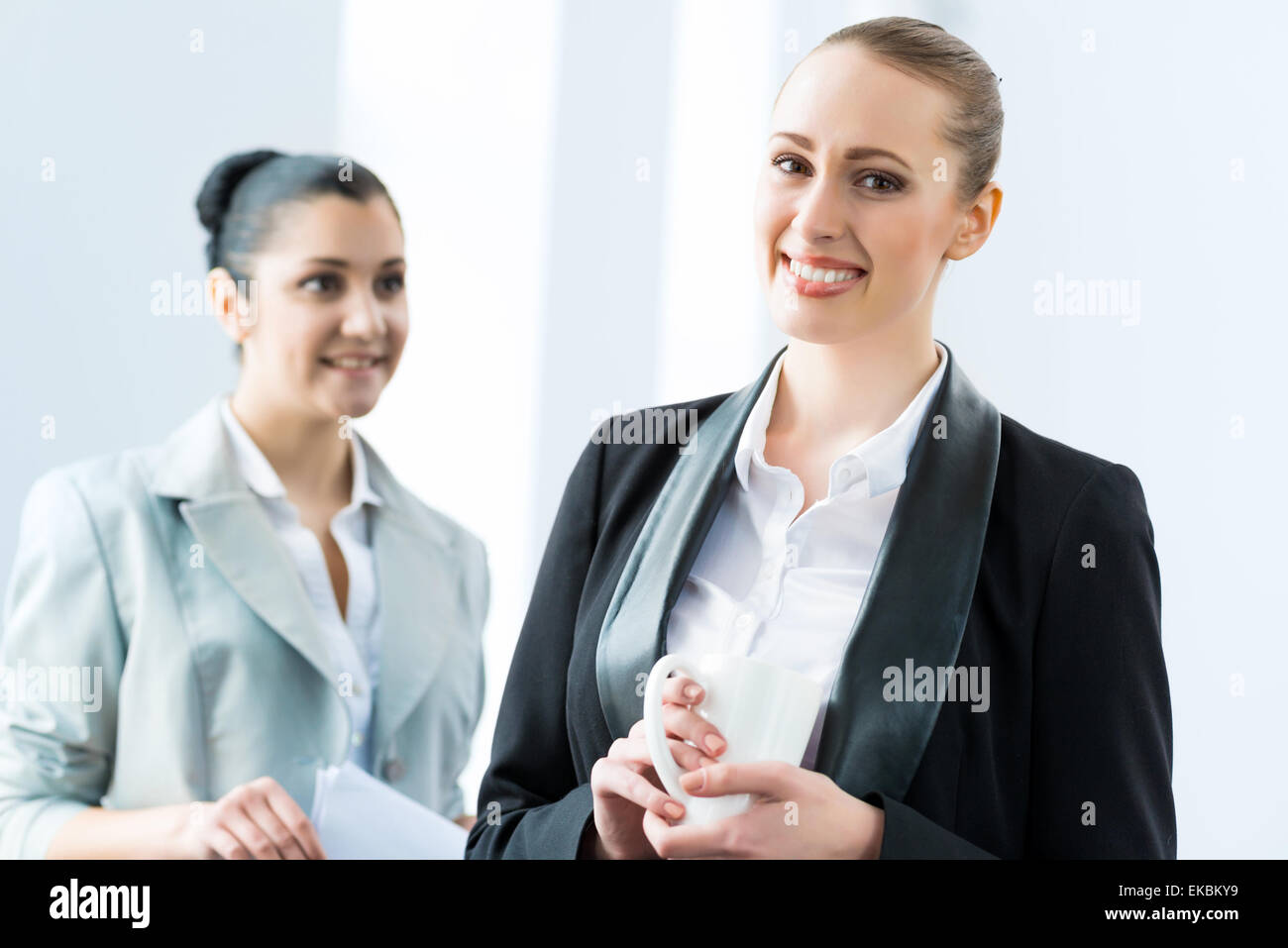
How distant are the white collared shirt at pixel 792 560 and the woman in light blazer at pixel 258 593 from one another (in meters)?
0.64

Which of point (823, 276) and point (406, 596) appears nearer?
point (823, 276)

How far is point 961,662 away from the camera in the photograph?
2.85 ft

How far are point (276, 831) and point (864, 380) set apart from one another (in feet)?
2.66

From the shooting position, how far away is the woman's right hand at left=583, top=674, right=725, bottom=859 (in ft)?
2.50

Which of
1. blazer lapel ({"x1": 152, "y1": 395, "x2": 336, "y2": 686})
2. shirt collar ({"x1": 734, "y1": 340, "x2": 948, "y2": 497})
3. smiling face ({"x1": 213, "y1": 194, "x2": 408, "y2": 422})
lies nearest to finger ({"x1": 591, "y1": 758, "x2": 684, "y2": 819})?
shirt collar ({"x1": 734, "y1": 340, "x2": 948, "y2": 497})

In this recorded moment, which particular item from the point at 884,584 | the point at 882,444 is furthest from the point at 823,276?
the point at 884,584

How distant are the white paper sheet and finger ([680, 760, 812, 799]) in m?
0.74

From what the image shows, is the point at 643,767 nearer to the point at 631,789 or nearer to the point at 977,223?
the point at 631,789

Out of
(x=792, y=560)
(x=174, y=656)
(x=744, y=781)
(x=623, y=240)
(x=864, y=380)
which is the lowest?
(x=174, y=656)

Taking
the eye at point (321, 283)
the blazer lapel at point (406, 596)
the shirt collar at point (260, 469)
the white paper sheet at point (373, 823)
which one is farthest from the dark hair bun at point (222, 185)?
the white paper sheet at point (373, 823)

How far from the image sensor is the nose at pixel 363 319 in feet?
5.86

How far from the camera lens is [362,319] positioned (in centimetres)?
179

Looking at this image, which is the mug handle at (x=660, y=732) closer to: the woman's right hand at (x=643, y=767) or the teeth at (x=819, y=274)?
the woman's right hand at (x=643, y=767)

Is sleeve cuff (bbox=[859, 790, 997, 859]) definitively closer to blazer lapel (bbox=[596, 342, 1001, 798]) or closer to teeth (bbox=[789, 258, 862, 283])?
blazer lapel (bbox=[596, 342, 1001, 798])
